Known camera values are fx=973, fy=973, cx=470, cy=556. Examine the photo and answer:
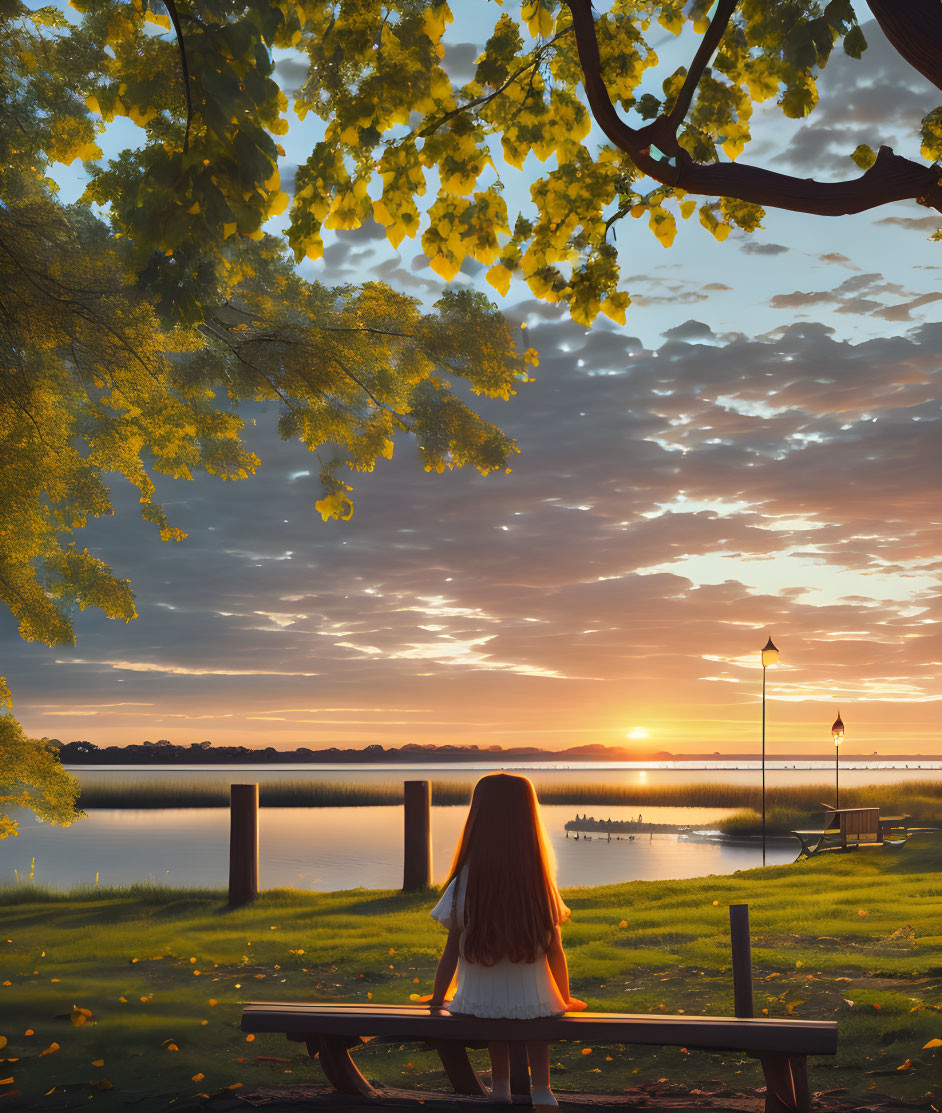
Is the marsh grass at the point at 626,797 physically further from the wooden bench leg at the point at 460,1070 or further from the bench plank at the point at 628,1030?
the bench plank at the point at 628,1030

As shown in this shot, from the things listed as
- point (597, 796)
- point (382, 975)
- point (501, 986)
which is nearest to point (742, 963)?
point (501, 986)

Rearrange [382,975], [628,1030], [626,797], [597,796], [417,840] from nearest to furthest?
[628,1030], [382,975], [417,840], [626,797], [597,796]

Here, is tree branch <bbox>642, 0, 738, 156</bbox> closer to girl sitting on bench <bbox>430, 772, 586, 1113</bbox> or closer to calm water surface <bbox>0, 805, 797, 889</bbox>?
girl sitting on bench <bbox>430, 772, 586, 1113</bbox>

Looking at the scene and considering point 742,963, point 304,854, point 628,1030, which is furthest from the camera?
point 304,854

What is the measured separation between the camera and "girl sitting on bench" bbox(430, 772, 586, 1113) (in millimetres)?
5402

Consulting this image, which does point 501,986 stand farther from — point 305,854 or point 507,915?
point 305,854

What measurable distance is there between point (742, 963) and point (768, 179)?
5368 mm

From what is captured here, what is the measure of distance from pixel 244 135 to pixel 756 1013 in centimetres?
785

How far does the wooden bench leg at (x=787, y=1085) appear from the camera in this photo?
19.2ft

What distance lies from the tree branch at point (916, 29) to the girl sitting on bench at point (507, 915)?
4.75m

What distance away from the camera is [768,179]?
5855 millimetres

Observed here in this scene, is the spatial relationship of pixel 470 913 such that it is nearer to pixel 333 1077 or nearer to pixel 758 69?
pixel 333 1077

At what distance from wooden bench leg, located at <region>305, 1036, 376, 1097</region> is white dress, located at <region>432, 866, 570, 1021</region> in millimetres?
1079

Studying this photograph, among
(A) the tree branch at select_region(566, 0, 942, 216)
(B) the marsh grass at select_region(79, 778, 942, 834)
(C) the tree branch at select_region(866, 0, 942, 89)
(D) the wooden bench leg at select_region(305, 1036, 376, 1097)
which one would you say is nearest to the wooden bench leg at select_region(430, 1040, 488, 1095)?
(D) the wooden bench leg at select_region(305, 1036, 376, 1097)
